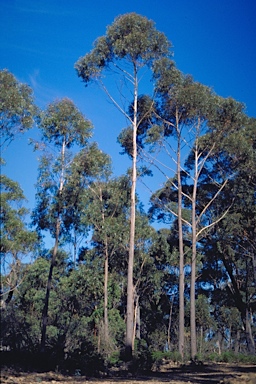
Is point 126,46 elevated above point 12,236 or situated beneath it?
elevated above

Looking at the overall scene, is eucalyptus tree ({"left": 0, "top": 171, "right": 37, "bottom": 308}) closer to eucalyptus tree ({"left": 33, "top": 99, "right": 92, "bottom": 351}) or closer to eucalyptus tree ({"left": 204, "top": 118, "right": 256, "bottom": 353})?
eucalyptus tree ({"left": 33, "top": 99, "right": 92, "bottom": 351})

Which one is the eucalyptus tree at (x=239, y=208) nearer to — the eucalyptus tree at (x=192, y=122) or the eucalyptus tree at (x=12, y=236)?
the eucalyptus tree at (x=192, y=122)

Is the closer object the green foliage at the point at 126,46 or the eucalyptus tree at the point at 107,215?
the green foliage at the point at 126,46

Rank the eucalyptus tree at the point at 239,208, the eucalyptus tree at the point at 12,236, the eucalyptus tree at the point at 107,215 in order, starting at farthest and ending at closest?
the eucalyptus tree at the point at 107,215 → the eucalyptus tree at the point at 239,208 → the eucalyptus tree at the point at 12,236

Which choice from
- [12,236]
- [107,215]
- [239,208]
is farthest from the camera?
[107,215]

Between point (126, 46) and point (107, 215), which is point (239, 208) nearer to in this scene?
point (107, 215)

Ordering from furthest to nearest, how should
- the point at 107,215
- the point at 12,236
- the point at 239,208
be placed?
the point at 107,215 → the point at 239,208 → the point at 12,236

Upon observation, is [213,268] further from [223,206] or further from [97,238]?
[97,238]

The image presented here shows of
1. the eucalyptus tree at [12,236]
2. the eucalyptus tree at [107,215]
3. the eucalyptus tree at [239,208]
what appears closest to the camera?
the eucalyptus tree at [12,236]

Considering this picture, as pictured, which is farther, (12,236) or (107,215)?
(107,215)

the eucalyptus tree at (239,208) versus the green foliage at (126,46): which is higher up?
the green foliage at (126,46)

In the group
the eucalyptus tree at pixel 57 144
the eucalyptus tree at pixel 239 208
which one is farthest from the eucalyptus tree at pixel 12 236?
the eucalyptus tree at pixel 239 208

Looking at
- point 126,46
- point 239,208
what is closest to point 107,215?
point 239,208

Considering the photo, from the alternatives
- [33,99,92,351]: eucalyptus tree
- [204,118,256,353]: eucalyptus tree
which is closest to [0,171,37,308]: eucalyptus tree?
[33,99,92,351]: eucalyptus tree
